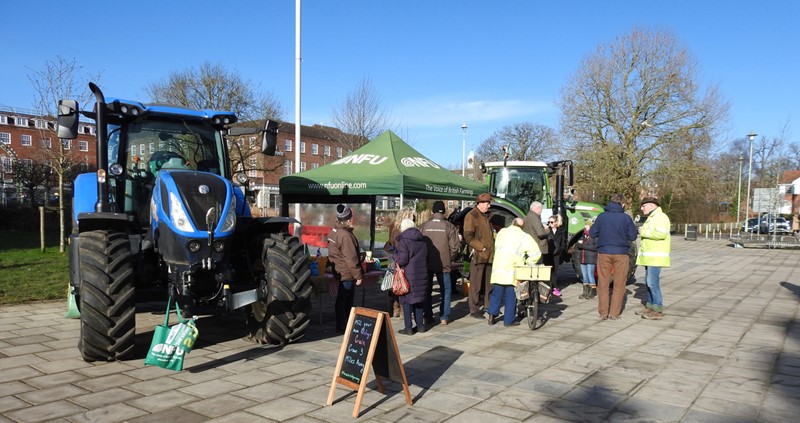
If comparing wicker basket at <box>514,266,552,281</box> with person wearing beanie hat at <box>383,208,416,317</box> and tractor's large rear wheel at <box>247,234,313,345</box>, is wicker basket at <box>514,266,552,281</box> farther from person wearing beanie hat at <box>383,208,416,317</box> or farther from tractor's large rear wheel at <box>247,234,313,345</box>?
tractor's large rear wheel at <box>247,234,313,345</box>

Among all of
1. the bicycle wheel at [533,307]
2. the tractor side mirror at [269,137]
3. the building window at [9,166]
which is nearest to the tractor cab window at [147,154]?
the tractor side mirror at [269,137]

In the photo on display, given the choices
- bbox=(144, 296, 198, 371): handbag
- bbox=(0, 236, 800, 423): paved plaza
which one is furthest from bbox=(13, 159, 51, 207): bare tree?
bbox=(144, 296, 198, 371): handbag

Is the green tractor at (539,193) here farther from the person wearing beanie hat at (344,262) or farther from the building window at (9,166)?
the building window at (9,166)

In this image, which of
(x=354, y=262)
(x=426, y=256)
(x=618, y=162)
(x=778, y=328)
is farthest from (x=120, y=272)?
(x=618, y=162)

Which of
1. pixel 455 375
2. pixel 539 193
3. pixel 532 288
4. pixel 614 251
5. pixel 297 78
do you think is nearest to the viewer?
pixel 455 375

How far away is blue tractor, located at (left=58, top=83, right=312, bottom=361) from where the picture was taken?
5.19 m

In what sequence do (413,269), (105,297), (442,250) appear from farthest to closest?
(442,250), (413,269), (105,297)

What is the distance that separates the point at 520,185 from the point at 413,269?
6243mm

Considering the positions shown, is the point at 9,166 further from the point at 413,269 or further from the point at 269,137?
the point at 413,269

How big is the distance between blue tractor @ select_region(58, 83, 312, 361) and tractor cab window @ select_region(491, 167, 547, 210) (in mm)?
6996

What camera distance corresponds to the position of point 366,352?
14.2 ft

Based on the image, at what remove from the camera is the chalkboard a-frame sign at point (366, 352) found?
14.1 ft

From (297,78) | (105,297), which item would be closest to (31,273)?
(297,78)

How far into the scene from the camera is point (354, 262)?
7004mm
